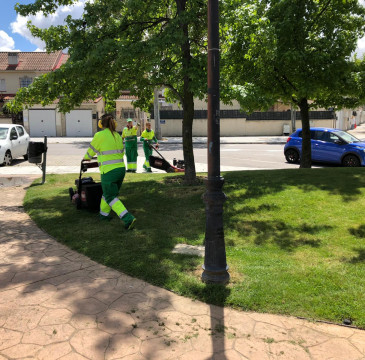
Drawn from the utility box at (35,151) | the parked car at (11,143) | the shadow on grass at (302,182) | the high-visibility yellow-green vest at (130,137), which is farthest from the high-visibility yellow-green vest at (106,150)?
the parked car at (11,143)

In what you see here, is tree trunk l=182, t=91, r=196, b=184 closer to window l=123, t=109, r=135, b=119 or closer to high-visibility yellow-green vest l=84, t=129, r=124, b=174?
high-visibility yellow-green vest l=84, t=129, r=124, b=174

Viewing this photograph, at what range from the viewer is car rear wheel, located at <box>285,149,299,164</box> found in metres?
16.2

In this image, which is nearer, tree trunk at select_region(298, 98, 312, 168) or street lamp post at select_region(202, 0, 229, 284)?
street lamp post at select_region(202, 0, 229, 284)

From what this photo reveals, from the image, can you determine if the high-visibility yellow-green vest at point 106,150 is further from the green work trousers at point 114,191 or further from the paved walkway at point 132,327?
the paved walkway at point 132,327

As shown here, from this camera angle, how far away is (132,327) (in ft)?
11.2

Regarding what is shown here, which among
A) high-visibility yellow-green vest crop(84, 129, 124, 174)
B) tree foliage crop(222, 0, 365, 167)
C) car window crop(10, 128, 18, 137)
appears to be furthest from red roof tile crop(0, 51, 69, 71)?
high-visibility yellow-green vest crop(84, 129, 124, 174)

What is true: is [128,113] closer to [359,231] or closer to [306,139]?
[306,139]

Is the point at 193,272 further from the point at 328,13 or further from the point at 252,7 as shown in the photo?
the point at 328,13

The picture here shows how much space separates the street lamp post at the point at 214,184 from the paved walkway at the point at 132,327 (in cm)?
49

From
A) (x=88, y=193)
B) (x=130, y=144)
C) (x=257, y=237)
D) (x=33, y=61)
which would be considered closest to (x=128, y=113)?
(x=33, y=61)

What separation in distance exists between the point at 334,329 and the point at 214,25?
3.08 metres

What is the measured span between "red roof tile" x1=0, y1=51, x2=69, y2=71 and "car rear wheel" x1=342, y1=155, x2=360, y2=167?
102 feet

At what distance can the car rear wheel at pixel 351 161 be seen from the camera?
14.2m

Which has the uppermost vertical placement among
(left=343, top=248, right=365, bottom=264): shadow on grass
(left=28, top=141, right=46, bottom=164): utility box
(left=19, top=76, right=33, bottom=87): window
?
(left=19, top=76, right=33, bottom=87): window
